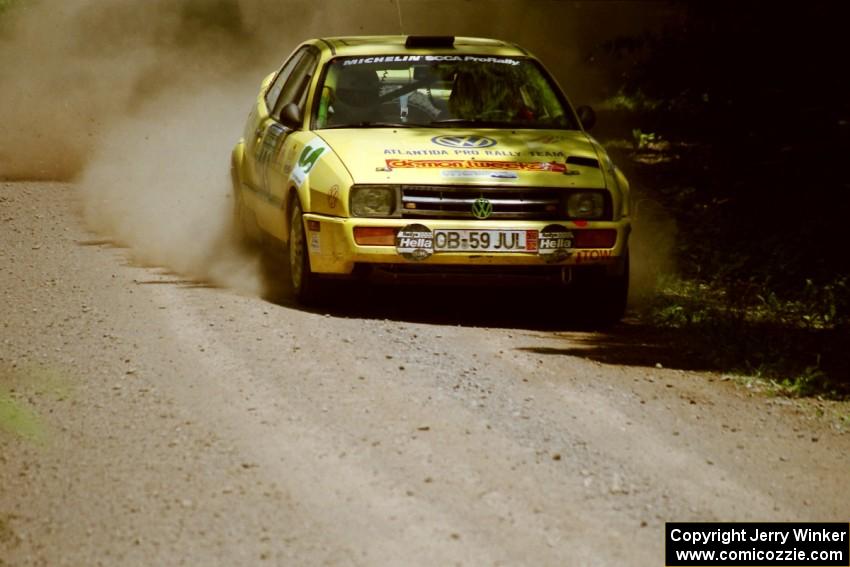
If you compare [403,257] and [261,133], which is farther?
[261,133]

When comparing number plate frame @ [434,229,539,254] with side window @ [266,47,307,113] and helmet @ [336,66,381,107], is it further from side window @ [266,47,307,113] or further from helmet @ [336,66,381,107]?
side window @ [266,47,307,113]

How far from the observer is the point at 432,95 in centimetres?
1057

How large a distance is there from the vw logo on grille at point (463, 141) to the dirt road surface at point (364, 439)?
40.7 inches

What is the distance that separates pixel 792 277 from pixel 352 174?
369 cm

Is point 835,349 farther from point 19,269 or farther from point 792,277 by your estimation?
point 19,269

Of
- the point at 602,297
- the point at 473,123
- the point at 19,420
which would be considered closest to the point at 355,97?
the point at 473,123

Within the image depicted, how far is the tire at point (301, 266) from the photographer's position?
9.79 meters

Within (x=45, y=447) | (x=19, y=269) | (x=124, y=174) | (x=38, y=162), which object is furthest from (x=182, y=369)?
(x=38, y=162)

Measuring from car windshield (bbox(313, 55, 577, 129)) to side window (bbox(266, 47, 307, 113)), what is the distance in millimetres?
915

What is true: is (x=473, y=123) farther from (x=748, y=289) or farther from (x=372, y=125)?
(x=748, y=289)

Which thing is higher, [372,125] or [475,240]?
[372,125]

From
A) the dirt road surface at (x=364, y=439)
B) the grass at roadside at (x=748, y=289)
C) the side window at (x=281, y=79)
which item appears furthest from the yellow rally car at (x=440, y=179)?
the grass at roadside at (x=748, y=289)

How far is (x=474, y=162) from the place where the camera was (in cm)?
966

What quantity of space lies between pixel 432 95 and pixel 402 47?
0.56m
